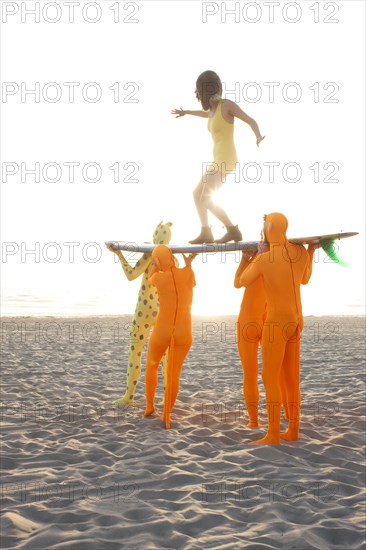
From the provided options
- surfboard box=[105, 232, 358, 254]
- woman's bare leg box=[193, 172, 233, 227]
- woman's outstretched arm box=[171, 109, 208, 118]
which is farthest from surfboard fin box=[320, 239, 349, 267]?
woman's outstretched arm box=[171, 109, 208, 118]

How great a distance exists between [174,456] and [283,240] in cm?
260

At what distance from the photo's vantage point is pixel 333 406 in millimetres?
7859

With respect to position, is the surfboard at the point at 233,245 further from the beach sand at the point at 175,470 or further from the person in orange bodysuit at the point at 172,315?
the beach sand at the point at 175,470

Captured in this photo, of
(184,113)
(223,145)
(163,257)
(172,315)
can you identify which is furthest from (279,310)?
(184,113)

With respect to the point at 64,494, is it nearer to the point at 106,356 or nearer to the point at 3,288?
the point at 106,356

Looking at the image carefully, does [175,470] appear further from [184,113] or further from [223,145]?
[184,113]

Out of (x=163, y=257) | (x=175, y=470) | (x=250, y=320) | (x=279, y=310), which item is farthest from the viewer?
(x=163, y=257)

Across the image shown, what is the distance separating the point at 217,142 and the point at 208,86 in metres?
0.60

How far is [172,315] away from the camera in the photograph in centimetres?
661

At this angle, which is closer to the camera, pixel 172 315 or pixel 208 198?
pixel 208 198

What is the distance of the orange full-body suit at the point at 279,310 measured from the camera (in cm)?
581

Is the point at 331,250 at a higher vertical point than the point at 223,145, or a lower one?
lower

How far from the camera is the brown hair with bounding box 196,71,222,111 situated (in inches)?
223

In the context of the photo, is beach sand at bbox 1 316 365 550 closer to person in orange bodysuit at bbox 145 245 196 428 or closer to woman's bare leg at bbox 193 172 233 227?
person in orange bodysuit at bbox 145 245 196 428
